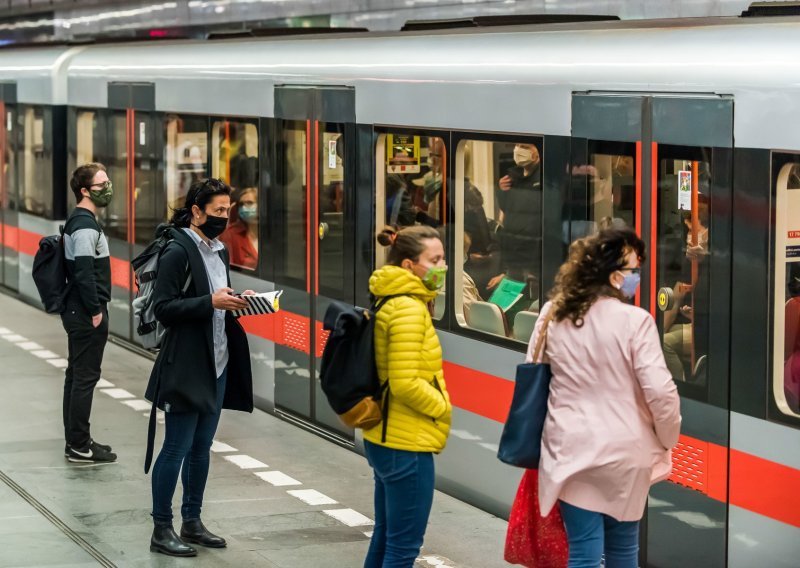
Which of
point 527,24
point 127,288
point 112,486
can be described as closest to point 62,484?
point 112,486

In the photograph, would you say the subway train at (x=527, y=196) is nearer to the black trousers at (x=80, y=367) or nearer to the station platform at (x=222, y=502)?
the station platform at (x=222, y=502)

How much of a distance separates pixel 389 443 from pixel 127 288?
8.84 meters

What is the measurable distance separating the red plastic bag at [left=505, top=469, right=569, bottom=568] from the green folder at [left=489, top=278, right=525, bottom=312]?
2.30 meters

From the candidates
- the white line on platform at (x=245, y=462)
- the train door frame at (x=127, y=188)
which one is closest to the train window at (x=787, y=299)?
the white line on platform at (x=245, y=462)

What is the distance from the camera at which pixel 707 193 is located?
6.75 meters

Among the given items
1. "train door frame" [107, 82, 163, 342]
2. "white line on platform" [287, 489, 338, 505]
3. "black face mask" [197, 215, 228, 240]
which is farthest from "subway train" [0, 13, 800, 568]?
"black face mask" [197, 215, 228, 240]

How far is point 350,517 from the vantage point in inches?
332

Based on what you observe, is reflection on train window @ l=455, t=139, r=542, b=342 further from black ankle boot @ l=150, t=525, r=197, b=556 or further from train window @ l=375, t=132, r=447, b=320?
black ankle boot @ l=150, t=525, r=197, b=556

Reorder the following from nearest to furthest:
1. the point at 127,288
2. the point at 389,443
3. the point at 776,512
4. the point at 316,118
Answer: the point at 389,443 < the point at 776,512 < the point at 316,118 < the point at 127,288

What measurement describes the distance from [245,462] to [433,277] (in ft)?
13.5

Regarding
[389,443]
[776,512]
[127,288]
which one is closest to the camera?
[389,443]

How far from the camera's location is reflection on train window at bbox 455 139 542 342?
799 cm

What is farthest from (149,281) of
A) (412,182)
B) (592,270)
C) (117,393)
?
(117,393)

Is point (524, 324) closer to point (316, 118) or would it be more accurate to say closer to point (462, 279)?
point (462, 279)
